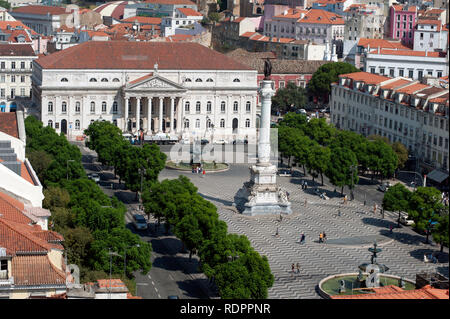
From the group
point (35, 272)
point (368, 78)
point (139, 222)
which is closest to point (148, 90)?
point (368, 78)

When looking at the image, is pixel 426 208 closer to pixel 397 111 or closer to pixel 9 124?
pixel 9 124

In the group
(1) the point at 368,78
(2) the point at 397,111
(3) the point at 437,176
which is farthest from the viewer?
(1) the point at 368,78

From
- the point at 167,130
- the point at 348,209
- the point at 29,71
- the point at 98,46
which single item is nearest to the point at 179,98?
the point at 167,130

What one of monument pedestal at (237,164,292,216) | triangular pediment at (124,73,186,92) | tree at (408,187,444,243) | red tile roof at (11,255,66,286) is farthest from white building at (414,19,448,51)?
red tile roof at (11,255,66,286)

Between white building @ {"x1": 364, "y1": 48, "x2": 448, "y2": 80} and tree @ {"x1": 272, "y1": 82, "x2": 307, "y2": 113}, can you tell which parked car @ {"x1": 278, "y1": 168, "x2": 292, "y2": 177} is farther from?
white building @ {"x1": 364, "y1": 48, "x2": 448, "y2": 80}

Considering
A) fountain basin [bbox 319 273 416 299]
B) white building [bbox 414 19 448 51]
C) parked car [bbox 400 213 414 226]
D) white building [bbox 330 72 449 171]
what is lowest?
parked car [bbox 400 213 414 226]

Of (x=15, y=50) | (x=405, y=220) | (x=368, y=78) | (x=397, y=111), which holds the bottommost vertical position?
(x=405, y=220)

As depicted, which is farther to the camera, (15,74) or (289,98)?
(289,98)
